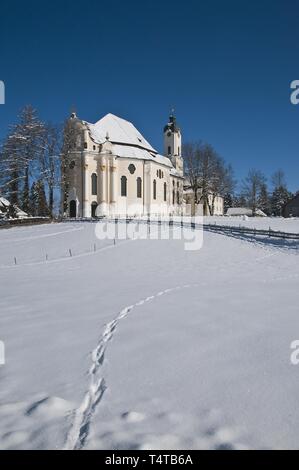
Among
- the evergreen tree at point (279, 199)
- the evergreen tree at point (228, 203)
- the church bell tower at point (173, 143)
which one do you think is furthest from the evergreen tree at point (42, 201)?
the evergreen tree at point (228, 203)

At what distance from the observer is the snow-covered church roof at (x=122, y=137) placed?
55281mm

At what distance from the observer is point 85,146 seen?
5106 centimetres

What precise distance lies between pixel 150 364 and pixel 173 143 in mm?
70932

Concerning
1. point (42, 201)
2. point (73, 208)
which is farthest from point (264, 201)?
point (42, 201)

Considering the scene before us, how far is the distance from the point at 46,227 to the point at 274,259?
24.9 m

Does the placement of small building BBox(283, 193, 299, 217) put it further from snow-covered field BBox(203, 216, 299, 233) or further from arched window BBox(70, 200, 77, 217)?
arched window BBox(70, 200, 77, 217)

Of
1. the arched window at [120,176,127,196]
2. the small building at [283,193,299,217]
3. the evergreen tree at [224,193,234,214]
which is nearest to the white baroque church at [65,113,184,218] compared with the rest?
the arched window at [120,176,127,196]

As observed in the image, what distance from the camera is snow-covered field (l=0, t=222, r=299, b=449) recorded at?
373 centimetres

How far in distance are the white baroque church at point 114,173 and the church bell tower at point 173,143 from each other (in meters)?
7.20

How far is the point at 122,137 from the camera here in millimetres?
58469

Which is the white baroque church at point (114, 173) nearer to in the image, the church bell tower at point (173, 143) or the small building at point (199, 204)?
the small building at point (199, 204)

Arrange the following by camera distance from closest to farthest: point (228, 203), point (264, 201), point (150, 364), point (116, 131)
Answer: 1. point (150, 364)
2. point (116, 131)
3. point (264, 201)
4. point (228, 203)

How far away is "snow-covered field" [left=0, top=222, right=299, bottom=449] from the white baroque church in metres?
36.4

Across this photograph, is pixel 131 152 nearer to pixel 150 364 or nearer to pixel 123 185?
pixel 123 185
